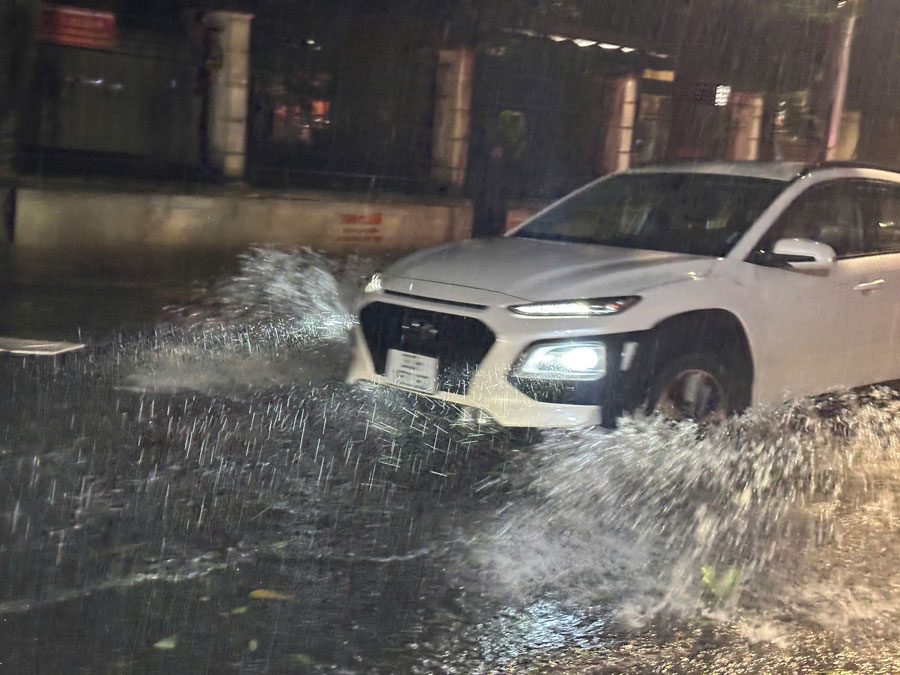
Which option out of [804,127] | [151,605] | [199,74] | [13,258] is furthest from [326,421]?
[804,127]

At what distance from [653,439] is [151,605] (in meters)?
2.74

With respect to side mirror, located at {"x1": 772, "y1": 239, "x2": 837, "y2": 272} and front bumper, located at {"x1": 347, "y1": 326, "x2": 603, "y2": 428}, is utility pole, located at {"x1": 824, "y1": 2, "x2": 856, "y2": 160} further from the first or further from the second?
front bumper, located at {"x1": 347, "y1": 326, "x2": 603, "y2": 428}

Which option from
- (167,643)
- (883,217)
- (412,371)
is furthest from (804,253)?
(167,643)

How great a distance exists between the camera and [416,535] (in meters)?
4.79

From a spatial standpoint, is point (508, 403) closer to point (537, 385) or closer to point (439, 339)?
point (537, 385)

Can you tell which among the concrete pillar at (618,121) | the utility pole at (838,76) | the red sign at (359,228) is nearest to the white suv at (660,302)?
the red sign at (359,228)

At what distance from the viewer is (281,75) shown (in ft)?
52.8

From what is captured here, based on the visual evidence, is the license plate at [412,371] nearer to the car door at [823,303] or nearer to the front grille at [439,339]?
the front grille at [439,339]

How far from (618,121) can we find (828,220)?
573 inches

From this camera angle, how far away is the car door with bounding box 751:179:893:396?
618cm

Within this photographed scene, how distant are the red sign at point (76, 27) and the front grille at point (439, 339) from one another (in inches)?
366

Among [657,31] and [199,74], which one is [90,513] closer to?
[199,74]

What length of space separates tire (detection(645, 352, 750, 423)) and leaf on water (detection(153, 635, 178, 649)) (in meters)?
2.78

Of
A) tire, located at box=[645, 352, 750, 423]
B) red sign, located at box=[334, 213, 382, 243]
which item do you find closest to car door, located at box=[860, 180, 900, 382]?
tire, located at box=[645, 352, 750, 423]
